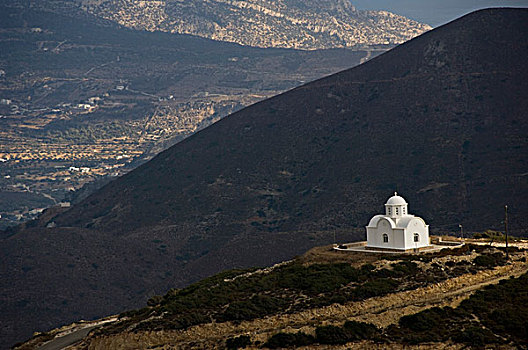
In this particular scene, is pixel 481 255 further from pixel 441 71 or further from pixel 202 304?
pixel 441 71

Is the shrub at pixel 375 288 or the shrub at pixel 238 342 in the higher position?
the shrub at pixel 375 288

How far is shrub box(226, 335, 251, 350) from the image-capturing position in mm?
50719

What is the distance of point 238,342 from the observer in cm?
5106

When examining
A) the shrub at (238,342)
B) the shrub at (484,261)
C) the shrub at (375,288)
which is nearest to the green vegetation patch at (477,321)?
the shrub at (375,288)

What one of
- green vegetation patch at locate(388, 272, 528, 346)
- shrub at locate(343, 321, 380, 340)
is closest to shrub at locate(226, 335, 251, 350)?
shrub at locate(343, 321, 380, 340)

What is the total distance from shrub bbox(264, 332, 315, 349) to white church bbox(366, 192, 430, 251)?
1452 cm

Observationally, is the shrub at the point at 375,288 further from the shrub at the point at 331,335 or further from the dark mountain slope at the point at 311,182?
the dark mountain slope at the point at 311,182

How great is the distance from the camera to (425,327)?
50750mm

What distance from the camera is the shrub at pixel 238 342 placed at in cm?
5072

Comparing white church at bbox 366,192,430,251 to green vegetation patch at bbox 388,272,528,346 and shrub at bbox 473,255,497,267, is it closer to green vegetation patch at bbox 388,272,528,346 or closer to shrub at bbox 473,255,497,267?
shrub at bbox 473,255,497,267

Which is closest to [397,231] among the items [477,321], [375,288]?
[375,288]

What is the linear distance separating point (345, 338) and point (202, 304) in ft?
35.8

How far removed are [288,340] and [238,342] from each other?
9.05 ft

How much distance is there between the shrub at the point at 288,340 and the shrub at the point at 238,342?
110cm
